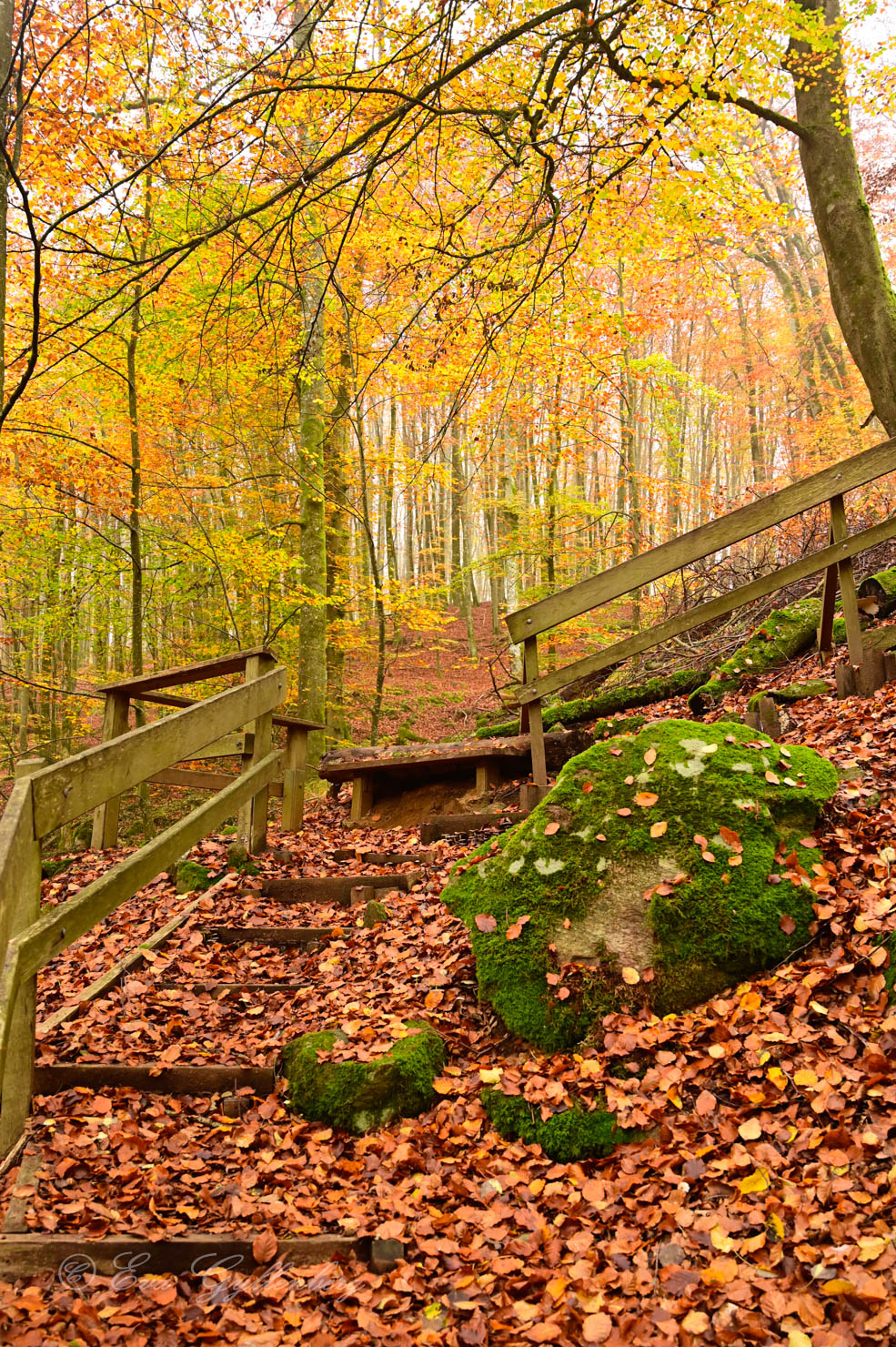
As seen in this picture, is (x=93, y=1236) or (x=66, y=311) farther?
(x=66, y=311)

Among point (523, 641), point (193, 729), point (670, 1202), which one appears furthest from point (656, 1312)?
point (523, 641)

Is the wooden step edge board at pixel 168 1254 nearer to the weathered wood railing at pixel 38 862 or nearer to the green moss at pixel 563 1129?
the weathered wood railing at pixel 38 862

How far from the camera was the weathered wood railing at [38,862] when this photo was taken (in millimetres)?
2836

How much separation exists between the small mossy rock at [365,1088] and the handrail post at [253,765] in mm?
2849

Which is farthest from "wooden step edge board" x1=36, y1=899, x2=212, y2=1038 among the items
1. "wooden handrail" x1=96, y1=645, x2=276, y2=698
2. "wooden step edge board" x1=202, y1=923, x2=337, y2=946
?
"wooden handrail" x1=96, y1=645, x2=276, y2=698

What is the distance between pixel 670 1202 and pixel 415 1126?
1.04 meters

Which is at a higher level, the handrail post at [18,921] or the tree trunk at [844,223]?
the tree trunk at [844,223]

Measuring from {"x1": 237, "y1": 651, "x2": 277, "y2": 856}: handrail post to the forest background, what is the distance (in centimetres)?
193

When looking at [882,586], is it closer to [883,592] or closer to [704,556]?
[883,592]

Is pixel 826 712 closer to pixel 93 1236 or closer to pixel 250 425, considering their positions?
pixel 93 1236

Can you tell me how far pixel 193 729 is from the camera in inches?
168

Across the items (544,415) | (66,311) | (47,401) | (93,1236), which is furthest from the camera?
(544,415)

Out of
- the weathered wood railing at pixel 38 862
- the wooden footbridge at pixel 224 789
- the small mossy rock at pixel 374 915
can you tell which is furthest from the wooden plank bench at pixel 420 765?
the weathered wood railing at pixel 38 862

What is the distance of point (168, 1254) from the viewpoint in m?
2.57
